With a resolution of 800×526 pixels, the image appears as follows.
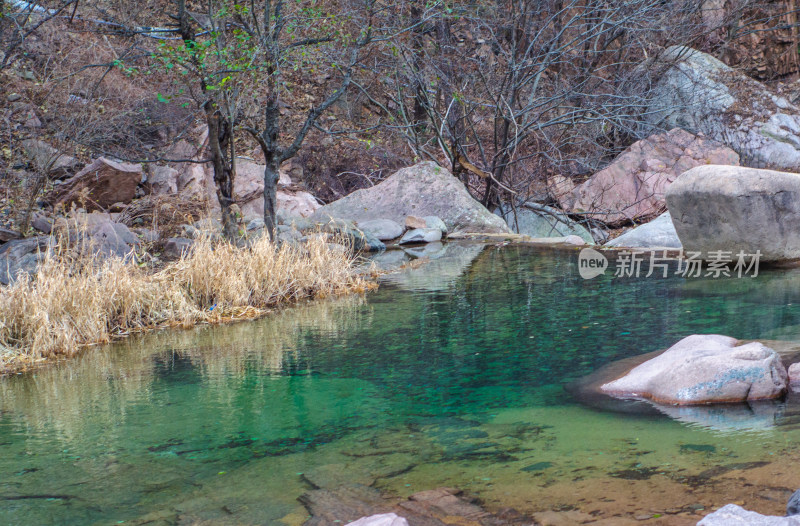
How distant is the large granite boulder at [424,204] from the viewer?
43.0ft

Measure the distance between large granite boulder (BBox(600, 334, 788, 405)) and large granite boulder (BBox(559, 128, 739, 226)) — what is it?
30.3ft

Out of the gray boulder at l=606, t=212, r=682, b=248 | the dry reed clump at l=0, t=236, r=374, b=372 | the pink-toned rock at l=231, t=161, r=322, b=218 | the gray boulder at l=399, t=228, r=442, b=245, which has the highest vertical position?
the pink-toned rock at l=231, t=161, r=322, b=218

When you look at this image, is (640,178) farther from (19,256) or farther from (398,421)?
(398,421)

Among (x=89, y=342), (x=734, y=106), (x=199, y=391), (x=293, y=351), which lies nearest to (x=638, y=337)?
(x=293, y=351)

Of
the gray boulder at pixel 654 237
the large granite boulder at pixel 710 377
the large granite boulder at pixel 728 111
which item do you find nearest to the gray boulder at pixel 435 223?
the gray boulder at pixel 654 237

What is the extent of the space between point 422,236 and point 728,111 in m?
7.54

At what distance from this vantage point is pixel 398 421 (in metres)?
4.23

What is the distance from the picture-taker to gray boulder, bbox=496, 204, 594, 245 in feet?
44.1

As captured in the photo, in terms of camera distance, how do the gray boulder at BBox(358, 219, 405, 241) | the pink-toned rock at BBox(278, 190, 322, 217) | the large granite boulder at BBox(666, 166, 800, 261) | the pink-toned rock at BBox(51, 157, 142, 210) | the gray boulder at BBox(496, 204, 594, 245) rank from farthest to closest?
the pink-toned rock at BBox(278, 190, 322, 217)
the gray boulder at BBox(496, 204, 594, 245)
the pink-toned rock at BBox(51, 157, 142, 210)
the gray boulder at BBox(358, 219, 405, 241)
the large granite boulder at BBox(666, 166, 800, 261)

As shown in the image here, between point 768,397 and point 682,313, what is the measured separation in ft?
7.77

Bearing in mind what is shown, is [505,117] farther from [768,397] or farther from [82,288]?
[768,397]

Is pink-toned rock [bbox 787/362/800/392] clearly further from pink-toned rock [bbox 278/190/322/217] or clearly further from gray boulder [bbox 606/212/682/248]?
pink-toned rock [bbox 278/190/322/217]

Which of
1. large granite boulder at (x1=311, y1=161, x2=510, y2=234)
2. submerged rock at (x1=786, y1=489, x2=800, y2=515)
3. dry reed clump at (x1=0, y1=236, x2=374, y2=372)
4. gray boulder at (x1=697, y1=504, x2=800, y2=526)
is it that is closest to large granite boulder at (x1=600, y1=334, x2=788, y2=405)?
submerged rock at (x1=786, y1=489, x2=800, y2=515)

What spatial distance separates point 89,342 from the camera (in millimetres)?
6539
